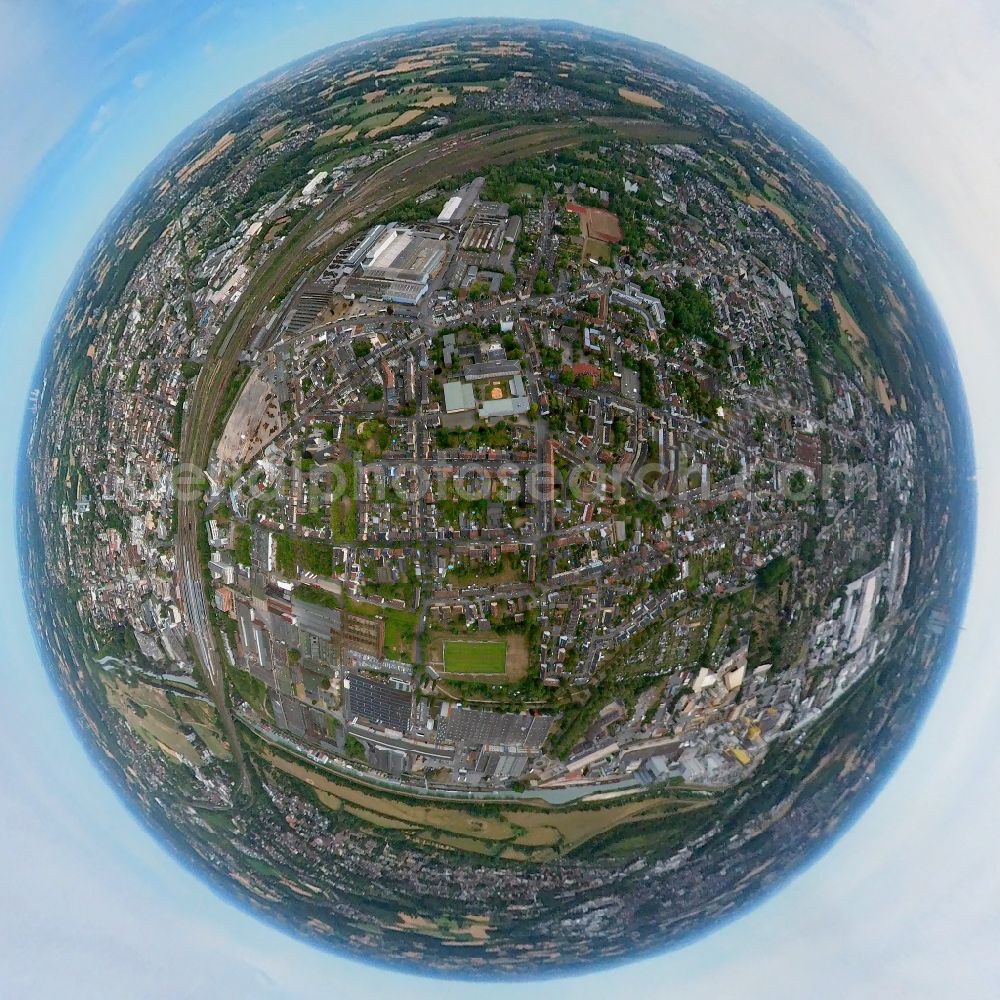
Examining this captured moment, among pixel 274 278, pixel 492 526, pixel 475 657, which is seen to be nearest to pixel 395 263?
pixel 274 278

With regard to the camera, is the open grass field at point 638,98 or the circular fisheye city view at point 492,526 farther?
the open grass field at point 638,98

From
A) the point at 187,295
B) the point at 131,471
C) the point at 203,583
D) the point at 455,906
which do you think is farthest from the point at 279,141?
the point at 455,906

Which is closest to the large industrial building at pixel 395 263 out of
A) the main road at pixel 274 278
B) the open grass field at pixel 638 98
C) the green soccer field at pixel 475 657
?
the main road at pixel 274 278

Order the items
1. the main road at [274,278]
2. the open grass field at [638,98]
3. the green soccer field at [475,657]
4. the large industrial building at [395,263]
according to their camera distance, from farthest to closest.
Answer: the open grass field at [638,98] < the main road at [274,278] < the large industrial building at [395,263] < the green soccer field at [475,657]

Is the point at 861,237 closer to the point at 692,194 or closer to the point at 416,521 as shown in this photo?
the point at 692,194

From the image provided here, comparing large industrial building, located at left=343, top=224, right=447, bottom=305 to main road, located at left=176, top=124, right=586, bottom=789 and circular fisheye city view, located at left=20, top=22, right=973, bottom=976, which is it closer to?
circular fisheye city view, located at left=20, top=22, right=973, bottom=976

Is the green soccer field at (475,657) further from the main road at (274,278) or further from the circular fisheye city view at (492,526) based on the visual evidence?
the main road at (274,278)

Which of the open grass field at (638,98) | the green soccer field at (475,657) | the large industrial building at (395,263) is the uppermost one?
the open grass field at (638,98)
